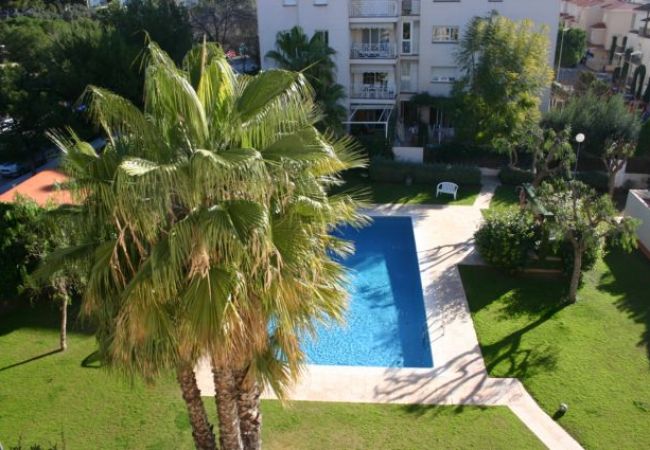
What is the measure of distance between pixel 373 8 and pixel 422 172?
11.0m

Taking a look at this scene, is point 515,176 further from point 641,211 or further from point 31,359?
point 31,359

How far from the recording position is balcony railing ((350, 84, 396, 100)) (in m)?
32.7

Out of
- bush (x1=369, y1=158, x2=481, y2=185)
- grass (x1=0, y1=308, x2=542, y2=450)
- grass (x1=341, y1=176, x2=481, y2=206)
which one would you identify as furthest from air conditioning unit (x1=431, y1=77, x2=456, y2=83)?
grass (x1=0, y1=308, x2=542, y2=450)

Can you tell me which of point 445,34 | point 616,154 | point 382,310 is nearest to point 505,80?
point 616,154

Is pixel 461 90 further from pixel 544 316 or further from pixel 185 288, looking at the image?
pixel 185 288

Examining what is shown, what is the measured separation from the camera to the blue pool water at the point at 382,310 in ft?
52.3

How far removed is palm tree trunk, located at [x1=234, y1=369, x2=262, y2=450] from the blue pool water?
4.29 m

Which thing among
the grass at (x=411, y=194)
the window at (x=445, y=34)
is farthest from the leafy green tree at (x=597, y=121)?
the window at (x=445, y=34)

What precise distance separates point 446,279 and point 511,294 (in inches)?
89.9

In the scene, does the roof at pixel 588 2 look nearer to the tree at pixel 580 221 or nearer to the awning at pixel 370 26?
the awning at pixel 370 26

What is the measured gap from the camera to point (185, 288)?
7129mm

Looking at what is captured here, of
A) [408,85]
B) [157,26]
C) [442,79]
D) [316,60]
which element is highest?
[157,26]

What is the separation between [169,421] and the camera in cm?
1263

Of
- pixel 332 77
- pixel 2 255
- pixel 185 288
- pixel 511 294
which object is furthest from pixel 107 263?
pixel 332 77
